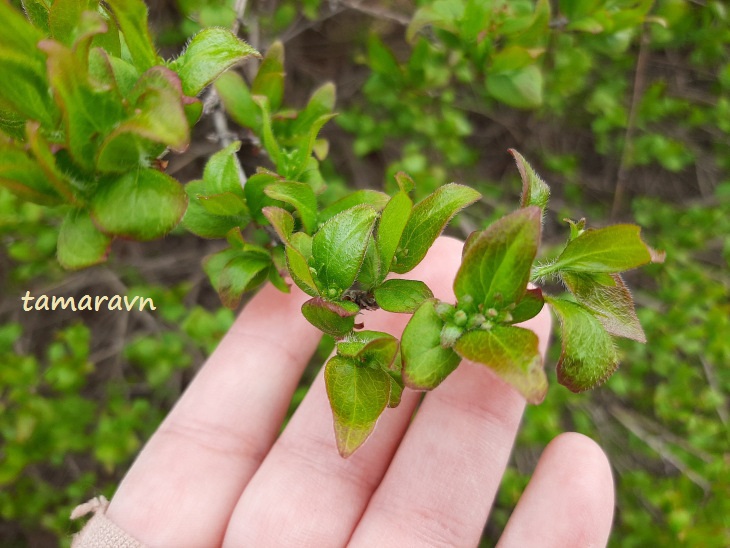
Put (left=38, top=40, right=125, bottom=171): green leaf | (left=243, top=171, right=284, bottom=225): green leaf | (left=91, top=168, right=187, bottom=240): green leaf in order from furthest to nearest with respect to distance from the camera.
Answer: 1. (left=243, top=171, right=284, bottom=225): green leaf
2. (left=91, top=168, right=187, bottom=240): green leaf
3. (left=38, top=40, right=125, bottom=171): green leaf

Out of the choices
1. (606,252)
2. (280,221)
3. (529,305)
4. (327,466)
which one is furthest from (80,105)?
(327,466)

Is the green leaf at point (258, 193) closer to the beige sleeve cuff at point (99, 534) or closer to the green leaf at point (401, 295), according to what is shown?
the green leaf at point (401, 295)

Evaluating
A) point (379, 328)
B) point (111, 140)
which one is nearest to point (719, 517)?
point (379, 328)

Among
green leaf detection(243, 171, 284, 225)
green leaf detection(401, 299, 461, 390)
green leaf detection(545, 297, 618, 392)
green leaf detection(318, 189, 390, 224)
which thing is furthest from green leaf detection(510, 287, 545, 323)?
green leaf detection(243, 171, 284, 225)

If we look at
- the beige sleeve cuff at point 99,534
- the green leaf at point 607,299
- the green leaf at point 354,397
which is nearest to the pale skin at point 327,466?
the beige sleeve cuff at point 99,534

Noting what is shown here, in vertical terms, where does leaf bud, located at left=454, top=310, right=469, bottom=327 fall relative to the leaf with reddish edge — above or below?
below

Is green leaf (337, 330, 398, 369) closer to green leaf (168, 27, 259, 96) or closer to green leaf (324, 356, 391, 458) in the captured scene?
green leaf (324, 356, 391, 458)

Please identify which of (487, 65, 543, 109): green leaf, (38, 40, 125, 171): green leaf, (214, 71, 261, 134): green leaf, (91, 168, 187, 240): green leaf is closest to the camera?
(38, 40, 125, 171): green leaf
